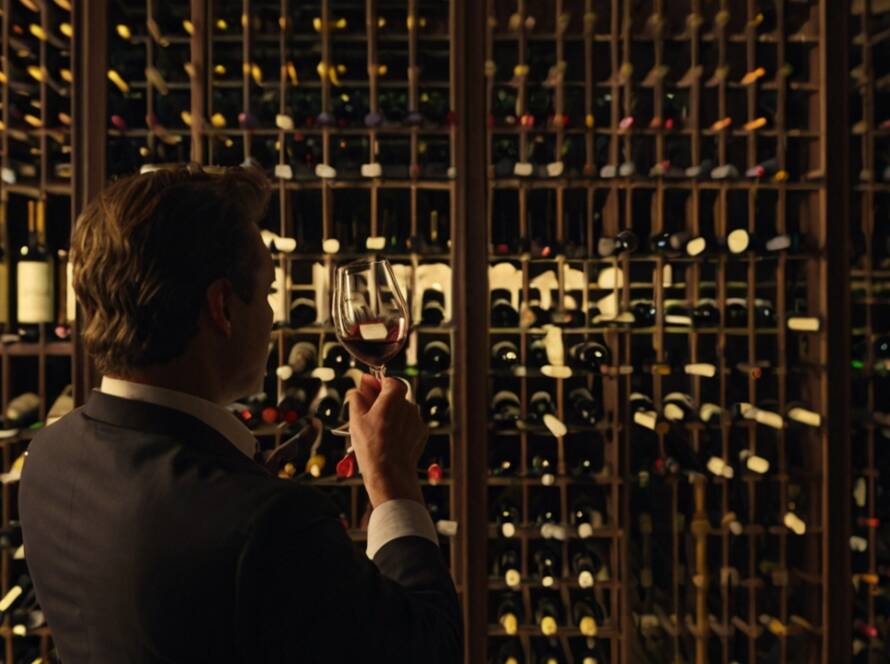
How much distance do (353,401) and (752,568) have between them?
164 cm

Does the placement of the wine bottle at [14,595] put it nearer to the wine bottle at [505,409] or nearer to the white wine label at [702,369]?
the wine bottle at [505,409]

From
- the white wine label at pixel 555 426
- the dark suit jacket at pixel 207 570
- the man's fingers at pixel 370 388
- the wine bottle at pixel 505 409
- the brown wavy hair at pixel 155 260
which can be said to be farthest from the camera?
the wine bottle at pixel 505 409

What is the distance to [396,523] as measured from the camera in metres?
0.67

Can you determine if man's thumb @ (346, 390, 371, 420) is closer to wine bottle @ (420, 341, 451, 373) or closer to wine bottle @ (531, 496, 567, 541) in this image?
wine bottle @ (420, 341, 451, 373)

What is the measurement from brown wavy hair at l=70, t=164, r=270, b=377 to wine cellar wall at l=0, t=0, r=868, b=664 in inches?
45.3

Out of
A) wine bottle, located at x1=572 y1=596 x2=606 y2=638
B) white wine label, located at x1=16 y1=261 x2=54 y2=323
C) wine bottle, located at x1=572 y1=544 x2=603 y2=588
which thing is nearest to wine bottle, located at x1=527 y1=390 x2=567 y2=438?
wine bottle, located at x1=572 y1=544 x2=603 y2=588

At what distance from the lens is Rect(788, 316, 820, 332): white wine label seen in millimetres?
1878

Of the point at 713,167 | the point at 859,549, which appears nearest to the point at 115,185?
the point at 713,167

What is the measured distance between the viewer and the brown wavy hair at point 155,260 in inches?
25.3

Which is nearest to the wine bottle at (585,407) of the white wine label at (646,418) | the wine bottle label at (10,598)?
the white wine label at (646,418)

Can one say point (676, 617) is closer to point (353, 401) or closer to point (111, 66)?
point (353, 401)

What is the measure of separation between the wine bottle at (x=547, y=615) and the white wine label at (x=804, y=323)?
3.30 ft

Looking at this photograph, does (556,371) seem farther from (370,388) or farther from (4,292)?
(4,292)

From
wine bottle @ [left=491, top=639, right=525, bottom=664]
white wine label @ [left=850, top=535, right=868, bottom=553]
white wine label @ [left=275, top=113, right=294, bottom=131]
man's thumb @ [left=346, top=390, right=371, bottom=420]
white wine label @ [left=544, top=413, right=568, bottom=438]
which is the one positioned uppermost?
white wine label @ [left=275, top=113, right=294, bottom=131]
